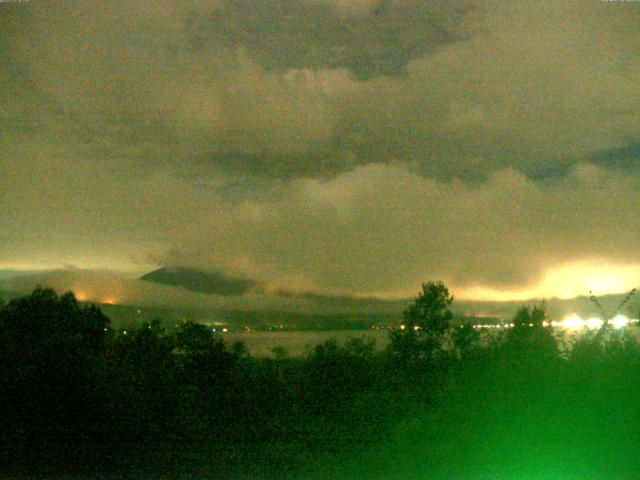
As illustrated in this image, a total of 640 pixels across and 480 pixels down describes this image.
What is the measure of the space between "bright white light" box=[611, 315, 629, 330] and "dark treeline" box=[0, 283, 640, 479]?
0.44 feet

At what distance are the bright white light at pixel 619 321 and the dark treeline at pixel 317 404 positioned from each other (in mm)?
134

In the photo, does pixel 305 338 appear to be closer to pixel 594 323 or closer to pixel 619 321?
pixel 594 323

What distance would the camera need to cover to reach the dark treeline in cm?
650

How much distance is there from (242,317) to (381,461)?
3.63 m

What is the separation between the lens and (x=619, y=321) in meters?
9.04

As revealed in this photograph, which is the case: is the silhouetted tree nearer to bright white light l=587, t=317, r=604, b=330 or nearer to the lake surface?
the lake surface

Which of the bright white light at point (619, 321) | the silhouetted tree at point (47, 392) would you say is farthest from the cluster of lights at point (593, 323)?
the silhouetted tree at point (47, 392)

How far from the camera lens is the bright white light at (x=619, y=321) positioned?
895cm

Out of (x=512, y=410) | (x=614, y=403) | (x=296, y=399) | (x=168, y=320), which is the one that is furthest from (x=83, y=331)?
(x=614, y=403)

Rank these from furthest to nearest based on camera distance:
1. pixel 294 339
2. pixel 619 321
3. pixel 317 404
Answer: pixel 619 321 → pixel 294 339 → pixel 317 404

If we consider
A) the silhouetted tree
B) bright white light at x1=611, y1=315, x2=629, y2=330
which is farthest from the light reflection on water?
the silhouetted tree

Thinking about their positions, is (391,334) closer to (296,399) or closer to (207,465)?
Result: (296,399)

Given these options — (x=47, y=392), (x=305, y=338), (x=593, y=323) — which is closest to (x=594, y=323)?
(x=593, y=323)

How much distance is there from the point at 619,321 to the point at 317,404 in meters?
4.51
